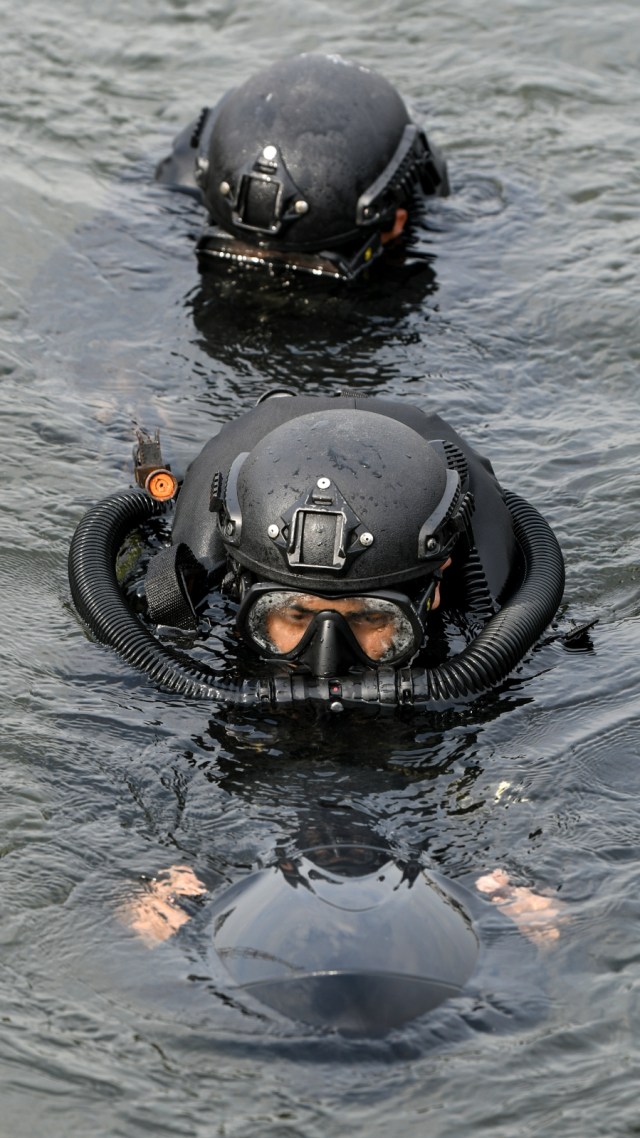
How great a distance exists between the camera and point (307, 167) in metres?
8.80

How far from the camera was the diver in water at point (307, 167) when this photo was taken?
8.81 m

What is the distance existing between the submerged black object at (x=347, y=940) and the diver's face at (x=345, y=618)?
1034mm

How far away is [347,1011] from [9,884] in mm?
1211

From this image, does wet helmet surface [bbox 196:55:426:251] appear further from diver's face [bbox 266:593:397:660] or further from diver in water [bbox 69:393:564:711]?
diver's face [bbox 266:593:397:660]

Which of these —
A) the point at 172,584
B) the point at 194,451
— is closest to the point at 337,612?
the point at 172,584

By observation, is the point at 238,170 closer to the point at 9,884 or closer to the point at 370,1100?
the point at 9,884

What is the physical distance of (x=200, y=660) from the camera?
602 centimetres

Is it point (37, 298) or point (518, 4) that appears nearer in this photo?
point (37, 298)

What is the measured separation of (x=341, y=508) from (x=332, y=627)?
388 mm

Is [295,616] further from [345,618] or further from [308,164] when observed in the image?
[308,164]

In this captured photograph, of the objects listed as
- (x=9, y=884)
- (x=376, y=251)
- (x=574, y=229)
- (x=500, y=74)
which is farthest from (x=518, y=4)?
(x=9, y=884)

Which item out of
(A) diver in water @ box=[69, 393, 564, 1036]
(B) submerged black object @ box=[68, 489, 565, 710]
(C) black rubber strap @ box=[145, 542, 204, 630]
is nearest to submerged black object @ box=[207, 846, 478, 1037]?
(A) diver in water @ box=[69, 393, 564, 1036]

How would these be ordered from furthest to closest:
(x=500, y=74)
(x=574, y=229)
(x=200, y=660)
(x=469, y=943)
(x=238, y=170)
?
(x=500, y=74)
(x=574, y=229)
(x=238, y=170)
(x=200, y=660)
(x=469, y=943)

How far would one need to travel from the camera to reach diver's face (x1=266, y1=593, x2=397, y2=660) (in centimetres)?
551
